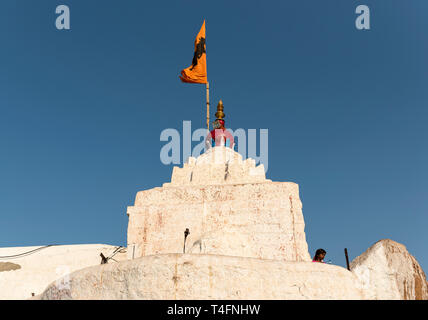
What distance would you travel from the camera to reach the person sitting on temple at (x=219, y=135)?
2375cm

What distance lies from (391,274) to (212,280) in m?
5.28

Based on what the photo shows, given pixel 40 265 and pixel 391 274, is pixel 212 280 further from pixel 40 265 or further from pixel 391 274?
pixel 40 265

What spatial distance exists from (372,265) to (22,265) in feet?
70.6

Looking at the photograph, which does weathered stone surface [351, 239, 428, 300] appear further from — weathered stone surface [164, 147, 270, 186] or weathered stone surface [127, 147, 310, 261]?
weathered stone surface [164, 147, 270, 186]

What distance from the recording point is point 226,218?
15781 mm

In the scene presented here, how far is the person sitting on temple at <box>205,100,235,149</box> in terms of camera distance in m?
23.8

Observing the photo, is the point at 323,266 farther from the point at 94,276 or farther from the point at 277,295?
the point at 94,276

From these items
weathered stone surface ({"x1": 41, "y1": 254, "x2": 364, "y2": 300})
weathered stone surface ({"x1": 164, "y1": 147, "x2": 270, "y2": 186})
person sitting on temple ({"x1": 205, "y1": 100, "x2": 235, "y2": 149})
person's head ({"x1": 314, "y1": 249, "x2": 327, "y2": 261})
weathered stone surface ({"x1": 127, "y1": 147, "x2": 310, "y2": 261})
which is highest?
person sitting on temple ({"x1": 205, "y1": 100, "x2": 235, "y2": 149})

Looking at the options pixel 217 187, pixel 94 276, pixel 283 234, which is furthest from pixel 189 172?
pixel 94 276

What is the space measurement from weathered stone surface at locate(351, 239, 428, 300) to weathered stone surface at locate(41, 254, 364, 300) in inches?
38.4

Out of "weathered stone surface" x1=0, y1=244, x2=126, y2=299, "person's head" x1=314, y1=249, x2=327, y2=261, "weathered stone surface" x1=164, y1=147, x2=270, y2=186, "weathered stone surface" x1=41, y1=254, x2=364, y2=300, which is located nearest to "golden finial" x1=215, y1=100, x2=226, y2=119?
"weathered stone surface" x1=164, y1=147, x2=270, y2=186

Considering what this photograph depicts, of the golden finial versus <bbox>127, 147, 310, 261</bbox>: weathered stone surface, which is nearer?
<bbox>127, 147, 310, 261</bbox>: weathered stone surface

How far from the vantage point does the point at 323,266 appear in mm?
9523

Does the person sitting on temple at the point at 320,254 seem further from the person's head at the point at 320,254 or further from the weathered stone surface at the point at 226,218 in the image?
the weathered stone surface at the point at 226,218
